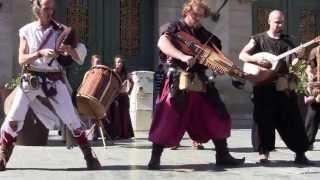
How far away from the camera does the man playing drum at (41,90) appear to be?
7734 mm

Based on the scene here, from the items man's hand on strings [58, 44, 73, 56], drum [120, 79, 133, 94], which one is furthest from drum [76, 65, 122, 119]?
drum [120, 79, 133, 94]

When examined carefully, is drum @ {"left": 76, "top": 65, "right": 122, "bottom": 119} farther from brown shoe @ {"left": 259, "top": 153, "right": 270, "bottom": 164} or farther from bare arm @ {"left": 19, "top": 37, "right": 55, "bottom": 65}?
brown shoe @ {"left": 259, "top": 153, "right": 270, "bottom": 164}

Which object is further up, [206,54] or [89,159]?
[206,54]

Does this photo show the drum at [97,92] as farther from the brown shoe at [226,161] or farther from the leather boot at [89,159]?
the brown shoe at [226,161]

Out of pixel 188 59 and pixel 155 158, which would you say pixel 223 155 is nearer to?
pixel 155 158

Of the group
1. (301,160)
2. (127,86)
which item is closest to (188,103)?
(301,160)

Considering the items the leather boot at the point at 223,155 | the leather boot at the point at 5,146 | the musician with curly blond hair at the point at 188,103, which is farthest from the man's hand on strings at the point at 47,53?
the leather boot at the point at 223,155

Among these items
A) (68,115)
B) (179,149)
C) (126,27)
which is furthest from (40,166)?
(126,27)

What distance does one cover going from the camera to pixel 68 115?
7.79m

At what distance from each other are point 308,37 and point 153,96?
22.4ft

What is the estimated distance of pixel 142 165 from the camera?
8.48 metres

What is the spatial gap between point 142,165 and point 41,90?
1.56 metres

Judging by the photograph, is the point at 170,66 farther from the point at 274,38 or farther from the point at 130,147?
the point at 130,147

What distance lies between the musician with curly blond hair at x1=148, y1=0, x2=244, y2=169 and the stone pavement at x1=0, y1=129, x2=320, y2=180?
0.32 metres
